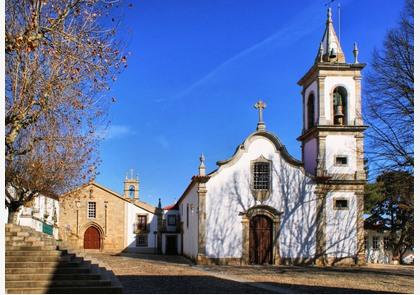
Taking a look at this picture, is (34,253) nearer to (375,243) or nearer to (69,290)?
(69,290)

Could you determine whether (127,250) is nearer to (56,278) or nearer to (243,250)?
(243,250)

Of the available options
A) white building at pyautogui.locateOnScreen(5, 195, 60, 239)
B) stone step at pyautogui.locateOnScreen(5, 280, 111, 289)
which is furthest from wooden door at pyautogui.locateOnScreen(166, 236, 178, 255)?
stone step at pyautogui.locateOnScreen(5, 280, 111, 289)

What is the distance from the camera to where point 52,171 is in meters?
19.5

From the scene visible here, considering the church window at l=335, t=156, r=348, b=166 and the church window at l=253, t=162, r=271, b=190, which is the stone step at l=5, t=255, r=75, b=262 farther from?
the church window at l=335, t=156, r=348, b=166

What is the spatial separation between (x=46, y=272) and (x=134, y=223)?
31.8 meters

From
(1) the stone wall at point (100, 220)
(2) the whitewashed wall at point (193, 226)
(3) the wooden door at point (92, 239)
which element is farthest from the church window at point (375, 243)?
(3) the wooden door at point (92, 239)

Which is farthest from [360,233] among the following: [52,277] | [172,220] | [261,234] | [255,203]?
[172,220]

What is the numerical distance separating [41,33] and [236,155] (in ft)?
58.4

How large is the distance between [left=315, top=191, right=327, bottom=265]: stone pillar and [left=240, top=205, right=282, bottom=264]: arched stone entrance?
1940 millimetres

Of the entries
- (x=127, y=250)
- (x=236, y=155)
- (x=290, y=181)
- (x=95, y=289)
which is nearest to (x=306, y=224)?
(x=290, y=181)

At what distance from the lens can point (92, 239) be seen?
42906 millimetres

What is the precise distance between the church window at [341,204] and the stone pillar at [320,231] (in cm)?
73

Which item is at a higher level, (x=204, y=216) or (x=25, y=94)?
(x=25, y=94)

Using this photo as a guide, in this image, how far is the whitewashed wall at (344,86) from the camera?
27062 mm
